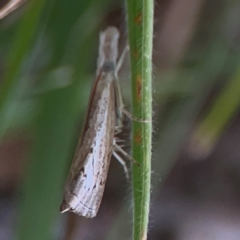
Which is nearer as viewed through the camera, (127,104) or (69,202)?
(69,202)

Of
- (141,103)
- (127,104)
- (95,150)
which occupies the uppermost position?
(127,104)

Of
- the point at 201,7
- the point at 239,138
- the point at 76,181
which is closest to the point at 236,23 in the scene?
the point at 201,7

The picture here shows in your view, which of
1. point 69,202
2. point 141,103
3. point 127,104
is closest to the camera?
point 141,103

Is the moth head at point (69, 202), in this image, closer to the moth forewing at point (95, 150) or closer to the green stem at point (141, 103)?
the moth forewing at point (95, 150)

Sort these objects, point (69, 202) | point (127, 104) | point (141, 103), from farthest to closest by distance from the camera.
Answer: point (127, 104), point (69, 202), point (141, 103)

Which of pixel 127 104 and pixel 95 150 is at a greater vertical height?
pixel 127 104

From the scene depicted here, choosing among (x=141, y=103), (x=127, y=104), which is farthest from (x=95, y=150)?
(x=141, y=103)

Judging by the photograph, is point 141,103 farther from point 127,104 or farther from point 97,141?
point 127,104

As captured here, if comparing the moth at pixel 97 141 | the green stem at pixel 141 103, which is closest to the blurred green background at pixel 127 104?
the moth at pixel 97 141
